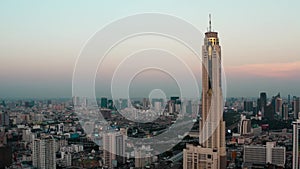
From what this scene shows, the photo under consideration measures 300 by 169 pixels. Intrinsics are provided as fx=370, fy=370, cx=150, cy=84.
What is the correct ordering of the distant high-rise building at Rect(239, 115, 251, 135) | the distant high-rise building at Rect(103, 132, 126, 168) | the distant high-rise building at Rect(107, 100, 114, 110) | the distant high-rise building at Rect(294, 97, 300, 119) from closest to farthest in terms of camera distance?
the distant high-rise building at Rect(107, 100, 114, 110), the distant high-rise building at Rect(103, 132, 126, 168), the distant high-rise building at Rect(294, 97, 300, 119), the distant high-rise building at Rect(239, 115, 251, 135)

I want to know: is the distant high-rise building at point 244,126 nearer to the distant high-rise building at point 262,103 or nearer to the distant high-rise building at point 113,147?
the distant high-rise building at point 262,103

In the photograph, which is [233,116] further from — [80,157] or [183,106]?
[183,106]

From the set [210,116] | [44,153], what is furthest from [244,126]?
[44,153]

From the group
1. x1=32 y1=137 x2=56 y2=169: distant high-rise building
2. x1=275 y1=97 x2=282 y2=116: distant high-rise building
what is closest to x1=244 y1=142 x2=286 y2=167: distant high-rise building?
x1=275 y1=97 x2=282 y2=116: distant high-rise building

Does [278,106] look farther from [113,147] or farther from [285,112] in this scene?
[113,147]

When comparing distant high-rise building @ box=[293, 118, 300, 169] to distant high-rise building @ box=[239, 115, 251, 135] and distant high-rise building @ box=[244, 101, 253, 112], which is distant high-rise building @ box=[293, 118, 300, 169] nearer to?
distant high-rise building @ box=[244, 101, 253, 112]
